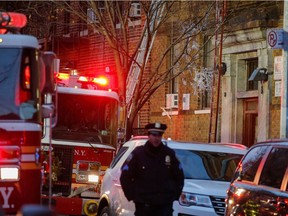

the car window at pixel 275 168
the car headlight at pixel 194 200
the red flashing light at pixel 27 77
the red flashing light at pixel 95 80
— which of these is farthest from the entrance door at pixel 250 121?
the red flashing light at pixel 27 77

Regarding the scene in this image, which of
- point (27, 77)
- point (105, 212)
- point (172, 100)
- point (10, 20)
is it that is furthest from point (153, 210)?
point (172, 100)

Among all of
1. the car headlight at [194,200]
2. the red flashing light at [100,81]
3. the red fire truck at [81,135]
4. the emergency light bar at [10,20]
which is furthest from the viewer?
the red flashing light at [100,81]

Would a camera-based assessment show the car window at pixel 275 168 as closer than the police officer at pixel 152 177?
Yes

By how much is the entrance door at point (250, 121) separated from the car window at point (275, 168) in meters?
Answer: 14.6

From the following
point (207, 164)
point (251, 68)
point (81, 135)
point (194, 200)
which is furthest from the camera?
point (251, 68)

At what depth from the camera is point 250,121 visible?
2508cm

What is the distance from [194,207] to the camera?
38.7ft

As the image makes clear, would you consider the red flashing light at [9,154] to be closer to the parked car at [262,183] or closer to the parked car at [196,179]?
the parked car at [262,183]

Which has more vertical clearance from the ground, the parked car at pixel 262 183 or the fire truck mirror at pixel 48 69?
the fire truck mirror at pixel 48 69

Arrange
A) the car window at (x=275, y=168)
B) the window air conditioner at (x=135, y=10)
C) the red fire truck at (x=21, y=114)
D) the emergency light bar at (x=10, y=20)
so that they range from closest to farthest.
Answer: the car window at (x=275, y=168) → the red fire truck at (x=21, y=114) → the emergency light bar at (x=10, y=20) → the window air conditioner at (x=135, y=10)

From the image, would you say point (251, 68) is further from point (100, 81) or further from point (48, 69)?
point (48, 69)

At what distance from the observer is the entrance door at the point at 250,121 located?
81.4ft

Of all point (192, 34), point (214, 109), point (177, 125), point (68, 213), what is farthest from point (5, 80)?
point (177, 125)

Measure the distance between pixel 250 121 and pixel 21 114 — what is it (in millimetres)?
15690
